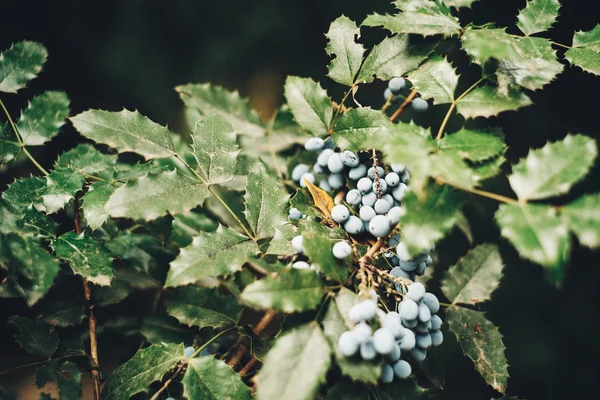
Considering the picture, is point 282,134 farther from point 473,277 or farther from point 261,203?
point 473,277

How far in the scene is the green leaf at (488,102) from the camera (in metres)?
0.75

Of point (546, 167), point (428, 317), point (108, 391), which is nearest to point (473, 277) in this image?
point (428, 317)

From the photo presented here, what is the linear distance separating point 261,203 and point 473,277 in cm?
56

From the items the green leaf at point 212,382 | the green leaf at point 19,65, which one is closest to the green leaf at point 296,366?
the green leaf at point 212,382

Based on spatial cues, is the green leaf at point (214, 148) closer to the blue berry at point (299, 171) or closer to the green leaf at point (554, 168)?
the blue berry at point (299, 171)

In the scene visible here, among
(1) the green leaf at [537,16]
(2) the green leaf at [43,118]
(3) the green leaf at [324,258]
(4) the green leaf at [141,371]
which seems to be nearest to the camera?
(3) the green leaf at [324,258]

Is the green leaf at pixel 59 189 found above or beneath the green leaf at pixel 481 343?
above

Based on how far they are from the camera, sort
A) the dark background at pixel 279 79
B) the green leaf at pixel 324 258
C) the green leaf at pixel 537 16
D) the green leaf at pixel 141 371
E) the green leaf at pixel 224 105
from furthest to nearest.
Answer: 1. the dark background at pixel 279 79
2. the green leaf at pixel 224 105
3. the green leaf at pixel 537 16
4. the green leaf at pixel 141 371
5. the green leaf at pixel 324 258

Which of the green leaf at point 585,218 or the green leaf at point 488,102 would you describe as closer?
the green leaf at point 585,218

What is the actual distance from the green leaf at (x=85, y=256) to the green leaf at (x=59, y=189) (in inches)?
2.5

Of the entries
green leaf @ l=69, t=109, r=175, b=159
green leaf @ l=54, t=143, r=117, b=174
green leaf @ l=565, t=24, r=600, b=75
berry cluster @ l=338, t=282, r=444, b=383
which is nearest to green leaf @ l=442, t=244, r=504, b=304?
berry cluster @ l=338, t=282, r=444, b=383

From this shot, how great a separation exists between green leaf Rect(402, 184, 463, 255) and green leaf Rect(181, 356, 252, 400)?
39 centimetres

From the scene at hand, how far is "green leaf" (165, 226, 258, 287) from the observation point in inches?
27.3

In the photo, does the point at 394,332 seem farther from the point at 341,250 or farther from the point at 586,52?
the point at 586,52
